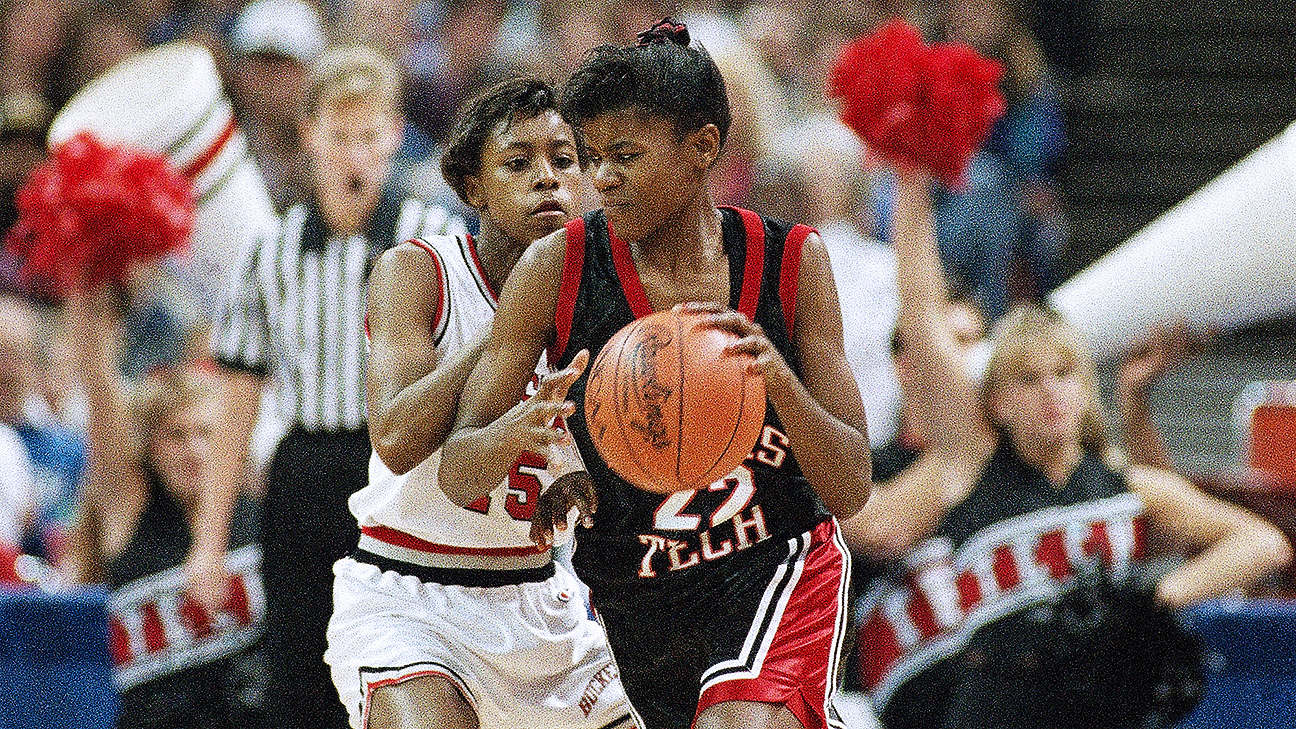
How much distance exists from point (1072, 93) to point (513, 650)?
22.7 feet

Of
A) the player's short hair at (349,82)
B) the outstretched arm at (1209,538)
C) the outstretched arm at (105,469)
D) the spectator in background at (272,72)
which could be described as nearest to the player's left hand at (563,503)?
the outstretched arm at (1209,538)

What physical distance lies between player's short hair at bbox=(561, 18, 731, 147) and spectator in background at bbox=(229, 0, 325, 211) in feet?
16.4

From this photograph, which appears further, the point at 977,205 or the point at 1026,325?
the point at 977,205

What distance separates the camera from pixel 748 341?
2.86m

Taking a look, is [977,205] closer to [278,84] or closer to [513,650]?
[278,84]

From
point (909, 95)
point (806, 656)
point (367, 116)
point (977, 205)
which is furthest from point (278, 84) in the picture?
point (806, 656)

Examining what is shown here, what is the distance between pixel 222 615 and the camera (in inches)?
230

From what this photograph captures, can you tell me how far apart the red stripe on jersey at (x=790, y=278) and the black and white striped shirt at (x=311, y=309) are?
2.13 m

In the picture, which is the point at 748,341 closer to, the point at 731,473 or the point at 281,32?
the point at 731,473

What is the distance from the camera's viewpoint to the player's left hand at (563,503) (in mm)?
3148

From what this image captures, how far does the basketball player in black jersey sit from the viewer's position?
10.1 feet

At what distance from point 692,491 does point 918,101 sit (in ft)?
7.93

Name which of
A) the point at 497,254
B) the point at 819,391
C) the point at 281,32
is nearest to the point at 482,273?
the point at 497,254

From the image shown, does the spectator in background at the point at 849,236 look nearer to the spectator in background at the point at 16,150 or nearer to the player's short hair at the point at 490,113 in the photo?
the player's short hair at the point at 490,113
